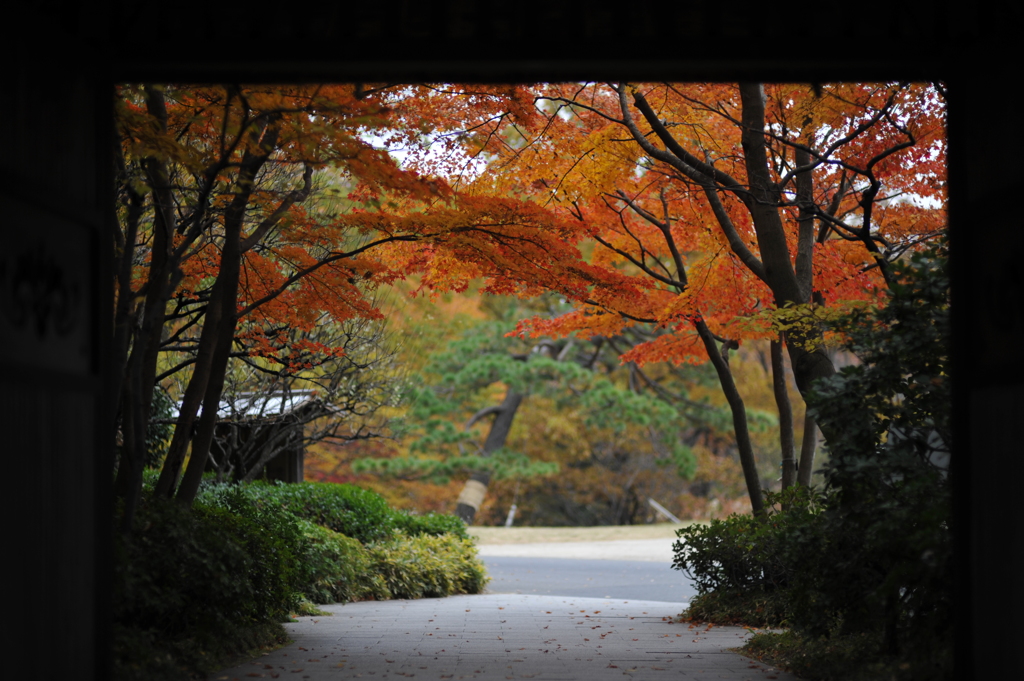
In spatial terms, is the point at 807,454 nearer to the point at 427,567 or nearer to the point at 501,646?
the point at 501,646

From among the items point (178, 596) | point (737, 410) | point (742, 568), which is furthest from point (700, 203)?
point (178, 596)

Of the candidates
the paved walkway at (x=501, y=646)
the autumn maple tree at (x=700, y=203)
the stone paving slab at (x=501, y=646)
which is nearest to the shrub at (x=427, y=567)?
the paved walkway at (x=501, y=646)

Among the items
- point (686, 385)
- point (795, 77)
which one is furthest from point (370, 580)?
point (686, 385)

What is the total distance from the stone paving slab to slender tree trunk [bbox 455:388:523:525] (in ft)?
45.6

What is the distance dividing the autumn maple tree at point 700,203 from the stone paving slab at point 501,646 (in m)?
2.61

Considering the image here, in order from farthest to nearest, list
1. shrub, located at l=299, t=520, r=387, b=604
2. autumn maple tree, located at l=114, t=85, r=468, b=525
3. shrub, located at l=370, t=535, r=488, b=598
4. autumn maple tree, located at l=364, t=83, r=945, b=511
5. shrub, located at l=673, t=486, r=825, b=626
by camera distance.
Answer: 1. shrub, located at l=370, t=535, r=488, b=598
2. shrub, located at l=299, t=520, r=387, b=604
3. shrub, located at l=673, t=486, r=825, b=626
4. autumn maple tree, located at l=364, t=83, r=945, b=511
5. autumn maple tree, located at l=114, t=85, r=468, b=525

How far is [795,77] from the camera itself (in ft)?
15.5

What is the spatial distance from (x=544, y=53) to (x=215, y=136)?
4.42 m

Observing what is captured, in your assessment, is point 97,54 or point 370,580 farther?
point 370,580

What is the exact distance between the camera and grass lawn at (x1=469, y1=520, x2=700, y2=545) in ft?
77.2

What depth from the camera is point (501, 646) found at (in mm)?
7758

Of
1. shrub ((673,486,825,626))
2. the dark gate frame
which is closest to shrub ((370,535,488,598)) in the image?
shrub ((673,486,825,626))

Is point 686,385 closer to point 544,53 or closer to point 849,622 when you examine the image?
point 849,622

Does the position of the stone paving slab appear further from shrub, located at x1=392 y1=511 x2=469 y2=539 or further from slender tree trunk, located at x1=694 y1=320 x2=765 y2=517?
shrub, located at x1=392 y1=511 x2=469 y2=539
